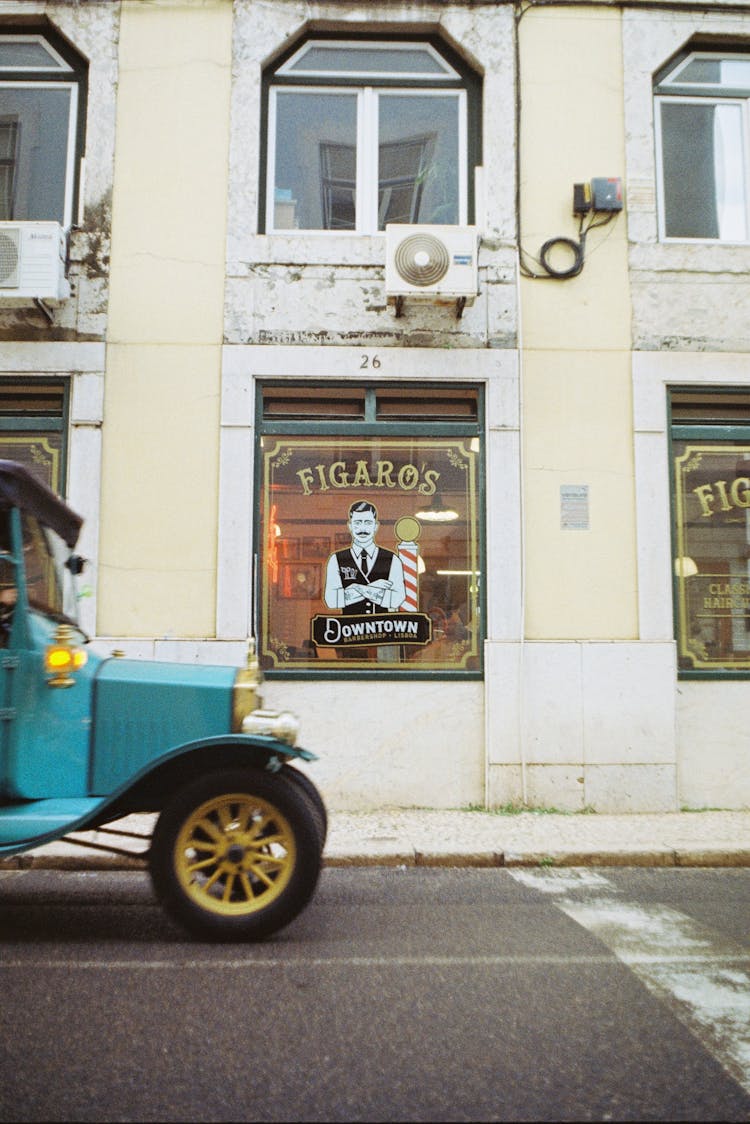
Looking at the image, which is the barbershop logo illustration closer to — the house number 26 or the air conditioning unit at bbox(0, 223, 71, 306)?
the house number 26

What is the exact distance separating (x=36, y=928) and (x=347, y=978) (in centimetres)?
186

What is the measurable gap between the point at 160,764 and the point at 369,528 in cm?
463

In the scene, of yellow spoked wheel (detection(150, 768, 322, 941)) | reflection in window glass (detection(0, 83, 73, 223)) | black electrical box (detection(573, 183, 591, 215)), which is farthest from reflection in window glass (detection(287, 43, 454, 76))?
yellow spoked wheel (detection(150, 768, 322, 941))

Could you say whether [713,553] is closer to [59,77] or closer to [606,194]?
[606,194]

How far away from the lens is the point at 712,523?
29.3ft

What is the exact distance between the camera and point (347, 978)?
4051mm

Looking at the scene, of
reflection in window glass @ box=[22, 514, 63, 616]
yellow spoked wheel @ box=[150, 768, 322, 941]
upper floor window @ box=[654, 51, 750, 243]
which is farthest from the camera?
upper floor window @ box=[654, 51, 750, 243]

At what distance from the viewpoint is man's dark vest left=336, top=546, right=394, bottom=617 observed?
8703 mm

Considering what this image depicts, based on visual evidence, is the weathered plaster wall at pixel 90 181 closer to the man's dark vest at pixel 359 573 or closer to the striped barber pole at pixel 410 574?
the man's dark vest at pixel 359 573

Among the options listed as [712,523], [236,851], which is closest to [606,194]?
[712,523]

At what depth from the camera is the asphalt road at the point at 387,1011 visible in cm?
290

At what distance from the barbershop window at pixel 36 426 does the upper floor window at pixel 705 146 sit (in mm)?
6405

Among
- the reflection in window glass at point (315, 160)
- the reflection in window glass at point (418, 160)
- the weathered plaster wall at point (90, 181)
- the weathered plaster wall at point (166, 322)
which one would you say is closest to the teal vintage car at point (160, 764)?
the weathered plaster wall at point (166, 322)

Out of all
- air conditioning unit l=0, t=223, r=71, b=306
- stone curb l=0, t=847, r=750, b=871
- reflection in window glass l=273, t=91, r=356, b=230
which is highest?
reflection in window glass l=273, t=91, r=356, b=230
